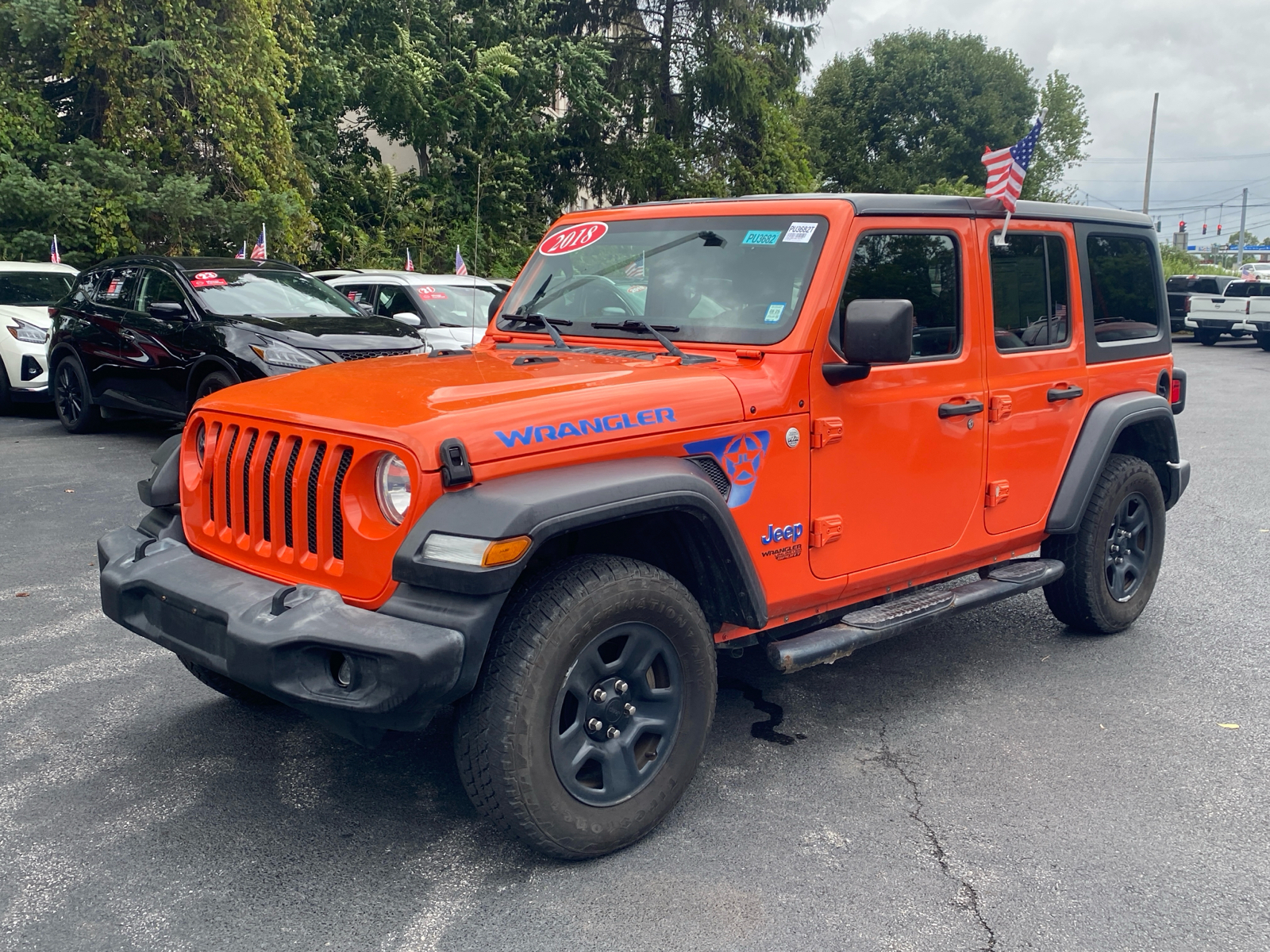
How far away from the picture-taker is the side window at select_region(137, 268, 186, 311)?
9812 millimetres

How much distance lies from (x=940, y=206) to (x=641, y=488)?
1902mm

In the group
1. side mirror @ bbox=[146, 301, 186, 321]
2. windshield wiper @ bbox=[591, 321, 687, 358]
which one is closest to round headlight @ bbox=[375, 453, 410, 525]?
windshield wiper @ bbox=[591, 321, 687, 358]

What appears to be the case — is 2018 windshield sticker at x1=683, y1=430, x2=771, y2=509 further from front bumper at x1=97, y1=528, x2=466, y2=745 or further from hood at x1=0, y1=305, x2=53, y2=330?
hood at x1=0, y1=305, x2=53, y2=330

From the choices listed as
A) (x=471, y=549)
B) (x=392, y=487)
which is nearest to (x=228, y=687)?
(x=392, y=487)

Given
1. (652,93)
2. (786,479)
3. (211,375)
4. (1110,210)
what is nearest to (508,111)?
(652,93)

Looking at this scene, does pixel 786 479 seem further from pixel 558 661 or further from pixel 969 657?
pixel 969 657

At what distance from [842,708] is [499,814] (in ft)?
6.01

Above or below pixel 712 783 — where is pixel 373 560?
above

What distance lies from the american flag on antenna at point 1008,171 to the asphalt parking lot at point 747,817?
78.2 inches

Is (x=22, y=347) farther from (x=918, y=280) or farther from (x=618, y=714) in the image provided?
(x=618, y=714)

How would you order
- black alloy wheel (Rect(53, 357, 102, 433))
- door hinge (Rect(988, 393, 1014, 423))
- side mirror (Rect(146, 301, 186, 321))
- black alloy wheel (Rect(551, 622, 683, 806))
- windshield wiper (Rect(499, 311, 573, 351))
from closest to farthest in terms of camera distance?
black alloy wheel (Rect(551, 622, 683, 806)) < windshield wiper (Rect(499, 311, 573, 351)) < door hinge (Rect(988, 393, 1014, 423)) < side mirror (Rect(146, 301, 186, 321)) < black alloy wheel (Rect(53, 357, 102, 433))

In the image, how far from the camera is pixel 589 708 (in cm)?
326

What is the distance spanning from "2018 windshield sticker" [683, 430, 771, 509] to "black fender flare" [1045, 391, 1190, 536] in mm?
1870

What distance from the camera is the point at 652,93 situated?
2670 cm
